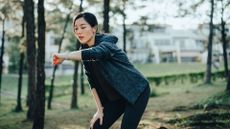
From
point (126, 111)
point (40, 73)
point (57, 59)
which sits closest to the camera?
point (57, 59)

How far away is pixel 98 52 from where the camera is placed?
3715 millimetres

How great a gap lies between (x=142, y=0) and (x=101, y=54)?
27.4 metres

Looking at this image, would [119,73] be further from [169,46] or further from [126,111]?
[169,46]

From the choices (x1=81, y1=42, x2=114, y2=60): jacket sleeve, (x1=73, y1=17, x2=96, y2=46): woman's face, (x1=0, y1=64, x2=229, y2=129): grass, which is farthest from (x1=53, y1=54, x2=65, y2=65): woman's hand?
(x1=0, y1=64, x2=229, y2=129): grass

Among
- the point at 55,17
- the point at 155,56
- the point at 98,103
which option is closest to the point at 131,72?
the point at 98,103

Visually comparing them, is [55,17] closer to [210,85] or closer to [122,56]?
[210,85]

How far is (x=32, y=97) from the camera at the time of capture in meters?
19.2

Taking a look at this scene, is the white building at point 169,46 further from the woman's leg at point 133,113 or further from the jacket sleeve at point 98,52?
the jacket sleeve at point 98,52

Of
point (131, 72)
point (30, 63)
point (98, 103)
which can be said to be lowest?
point (30, 63)

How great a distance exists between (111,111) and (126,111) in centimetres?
21

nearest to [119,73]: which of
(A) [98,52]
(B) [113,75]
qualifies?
(B) [113,75]

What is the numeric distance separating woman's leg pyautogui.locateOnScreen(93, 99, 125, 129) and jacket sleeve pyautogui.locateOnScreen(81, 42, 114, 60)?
1.78 ft

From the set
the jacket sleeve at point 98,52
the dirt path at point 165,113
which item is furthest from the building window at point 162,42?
the jacket sleeve at point 98,52

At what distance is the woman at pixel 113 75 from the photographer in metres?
3.90
